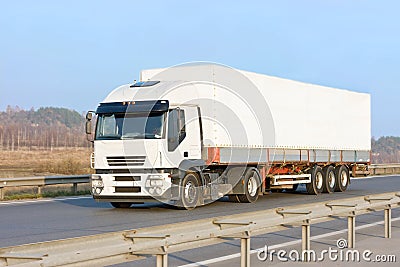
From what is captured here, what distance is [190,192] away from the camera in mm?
19469

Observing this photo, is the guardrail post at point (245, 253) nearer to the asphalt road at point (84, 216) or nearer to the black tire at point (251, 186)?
the asphalt road at point (84, 216)

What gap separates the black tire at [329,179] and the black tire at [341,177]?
19 cm

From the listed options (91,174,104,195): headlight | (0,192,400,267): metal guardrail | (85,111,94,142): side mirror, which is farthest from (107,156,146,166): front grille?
(0,192,400,267): metal guardrail

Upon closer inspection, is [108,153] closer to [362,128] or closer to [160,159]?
[160,159]

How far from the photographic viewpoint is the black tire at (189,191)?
19094 mm

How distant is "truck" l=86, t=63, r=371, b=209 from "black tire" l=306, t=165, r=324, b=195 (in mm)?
1276

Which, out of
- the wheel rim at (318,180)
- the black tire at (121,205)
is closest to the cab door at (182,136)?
the black tire at (121,205)

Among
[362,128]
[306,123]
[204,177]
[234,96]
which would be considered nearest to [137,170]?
[204,177]

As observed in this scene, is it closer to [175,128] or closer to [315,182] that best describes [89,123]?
[175,128]

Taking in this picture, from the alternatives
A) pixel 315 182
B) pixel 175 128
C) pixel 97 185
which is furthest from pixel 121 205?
pixel 315 182

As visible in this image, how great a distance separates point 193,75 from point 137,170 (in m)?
3.21

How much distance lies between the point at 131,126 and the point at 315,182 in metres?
9.68

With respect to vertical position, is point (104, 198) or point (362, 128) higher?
point (362, 128)

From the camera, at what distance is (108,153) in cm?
1922
